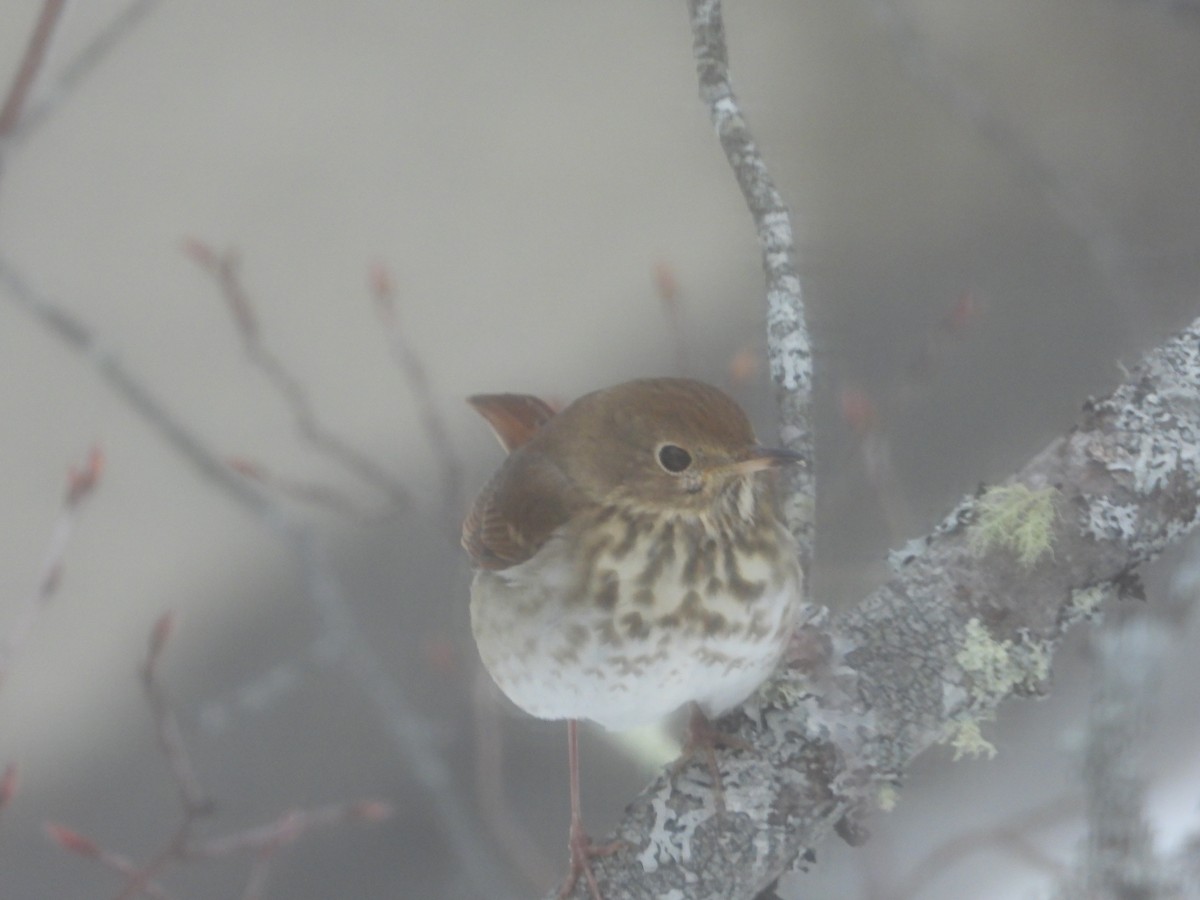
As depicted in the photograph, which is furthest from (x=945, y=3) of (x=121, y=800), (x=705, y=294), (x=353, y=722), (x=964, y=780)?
(x=121, y=800)

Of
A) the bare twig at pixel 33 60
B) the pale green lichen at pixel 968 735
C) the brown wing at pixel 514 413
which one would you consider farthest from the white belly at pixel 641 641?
the bare twig at pixel 33 60

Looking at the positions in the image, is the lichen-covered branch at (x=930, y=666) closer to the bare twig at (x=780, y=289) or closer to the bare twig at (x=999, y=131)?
the bare twig at (x=780, y=289)

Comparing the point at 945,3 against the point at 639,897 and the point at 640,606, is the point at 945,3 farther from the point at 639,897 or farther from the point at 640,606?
the point at 639,897

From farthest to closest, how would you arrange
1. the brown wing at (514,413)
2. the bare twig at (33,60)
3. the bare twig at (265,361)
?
the bare twig at (265,361) < the brown wing at (514,413) < the bare twig at (33,60)

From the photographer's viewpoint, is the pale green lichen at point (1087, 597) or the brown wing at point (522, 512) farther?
the brown wing at point (522, 512)

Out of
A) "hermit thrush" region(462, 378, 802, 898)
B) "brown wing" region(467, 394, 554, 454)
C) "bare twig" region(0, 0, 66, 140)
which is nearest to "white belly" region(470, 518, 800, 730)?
"hermit thrush" region(462, 378, 802, 898)
